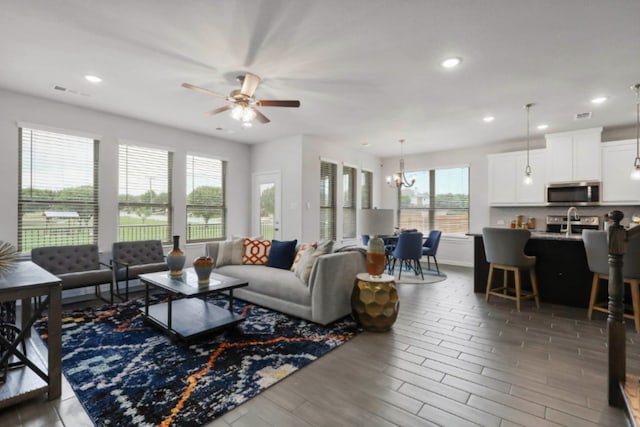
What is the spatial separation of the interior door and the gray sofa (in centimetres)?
253

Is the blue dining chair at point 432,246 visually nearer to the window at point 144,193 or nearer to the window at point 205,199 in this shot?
the window at point 205,199

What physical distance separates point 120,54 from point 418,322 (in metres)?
4.15

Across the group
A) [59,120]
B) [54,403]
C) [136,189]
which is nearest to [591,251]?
[54,403]

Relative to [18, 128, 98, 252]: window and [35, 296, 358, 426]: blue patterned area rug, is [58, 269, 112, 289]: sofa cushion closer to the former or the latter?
[35, 296, 358, 426]: blue patterned area rug

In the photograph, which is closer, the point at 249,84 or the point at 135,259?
the point at 249,84

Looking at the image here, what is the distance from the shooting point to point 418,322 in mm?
3480

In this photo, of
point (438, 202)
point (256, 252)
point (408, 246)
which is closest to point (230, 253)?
point (256, 252)

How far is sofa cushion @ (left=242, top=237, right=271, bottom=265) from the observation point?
456 cm

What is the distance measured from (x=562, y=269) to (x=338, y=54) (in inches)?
156

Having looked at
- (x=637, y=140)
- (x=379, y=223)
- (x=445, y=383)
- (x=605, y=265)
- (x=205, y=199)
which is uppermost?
(x=637, y=140)

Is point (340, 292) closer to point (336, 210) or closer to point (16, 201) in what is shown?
point (336, 210)

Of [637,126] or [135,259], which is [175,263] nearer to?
[135,259]

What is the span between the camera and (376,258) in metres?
3.28

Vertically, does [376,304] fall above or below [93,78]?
below
